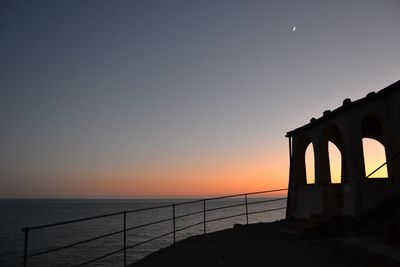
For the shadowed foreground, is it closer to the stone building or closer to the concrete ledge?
the concrete ledge

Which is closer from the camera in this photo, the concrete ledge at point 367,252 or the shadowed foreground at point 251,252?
the concrete ledge at point 367,252

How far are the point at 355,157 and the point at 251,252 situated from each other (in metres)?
4.47

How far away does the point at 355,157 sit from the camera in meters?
10.9

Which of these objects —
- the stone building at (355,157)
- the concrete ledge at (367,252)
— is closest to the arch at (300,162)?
the stone building at (355,157)

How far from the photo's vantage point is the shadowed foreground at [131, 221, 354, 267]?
7.54 metres

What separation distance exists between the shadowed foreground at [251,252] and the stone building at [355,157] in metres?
2.19

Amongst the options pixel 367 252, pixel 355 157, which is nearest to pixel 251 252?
pixel 367 252

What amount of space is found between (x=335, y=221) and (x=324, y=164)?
3.41 metres

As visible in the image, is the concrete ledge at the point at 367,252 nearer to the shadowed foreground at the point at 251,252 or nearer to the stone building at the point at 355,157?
the shadowed foreground at the point at 251,252

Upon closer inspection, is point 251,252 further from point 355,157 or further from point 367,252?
point 355,157

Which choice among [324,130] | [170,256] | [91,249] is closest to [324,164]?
[324,130]

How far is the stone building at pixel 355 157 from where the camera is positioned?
10.6 meters

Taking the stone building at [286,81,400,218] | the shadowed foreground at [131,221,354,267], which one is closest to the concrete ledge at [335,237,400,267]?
the shadowed foreground at [131,221,354,267]

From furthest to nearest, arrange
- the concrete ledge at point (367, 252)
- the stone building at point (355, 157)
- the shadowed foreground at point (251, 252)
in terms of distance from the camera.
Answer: the stone building at point (355, 157) < the shadowed foreground at point (251, 252) < the concrete ledge at point (367, 252)
